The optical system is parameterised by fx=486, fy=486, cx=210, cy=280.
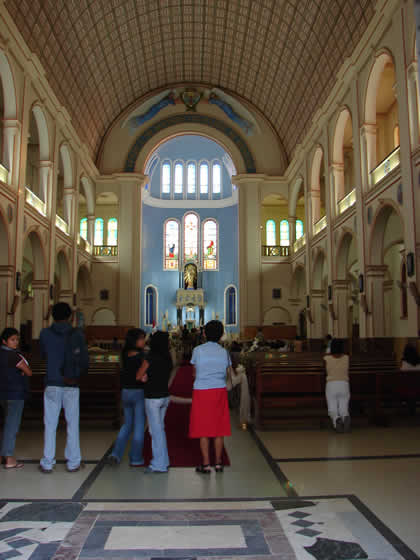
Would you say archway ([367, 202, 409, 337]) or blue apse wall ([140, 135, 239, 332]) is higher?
blue apse wall ([140, 135, 239, 332])

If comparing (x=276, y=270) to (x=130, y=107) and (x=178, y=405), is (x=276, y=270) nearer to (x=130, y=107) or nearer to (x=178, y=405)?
(x=130, y=107)

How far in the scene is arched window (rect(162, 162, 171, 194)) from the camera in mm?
36250

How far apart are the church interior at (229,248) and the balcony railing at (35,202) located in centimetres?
10

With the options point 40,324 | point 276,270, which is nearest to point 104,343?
point 40,324

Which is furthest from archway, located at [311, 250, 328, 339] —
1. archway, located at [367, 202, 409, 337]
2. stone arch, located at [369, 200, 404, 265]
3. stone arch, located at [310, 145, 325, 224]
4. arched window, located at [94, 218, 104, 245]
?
arched window, located at [94, 218, 104, 245]

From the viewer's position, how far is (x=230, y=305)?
115 feet

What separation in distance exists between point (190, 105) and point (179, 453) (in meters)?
23.7

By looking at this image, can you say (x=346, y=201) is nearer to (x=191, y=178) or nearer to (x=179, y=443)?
(x=179, y=443)

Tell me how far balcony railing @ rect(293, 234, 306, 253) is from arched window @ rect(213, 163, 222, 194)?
40.6ft

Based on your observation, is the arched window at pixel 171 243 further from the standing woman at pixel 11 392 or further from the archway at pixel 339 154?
the standing woman at pixel 11 392

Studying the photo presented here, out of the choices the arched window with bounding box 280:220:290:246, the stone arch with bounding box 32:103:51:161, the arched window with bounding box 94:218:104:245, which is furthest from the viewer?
the arched window with bounding box 280:220:290:246

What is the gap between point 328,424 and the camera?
820 cm

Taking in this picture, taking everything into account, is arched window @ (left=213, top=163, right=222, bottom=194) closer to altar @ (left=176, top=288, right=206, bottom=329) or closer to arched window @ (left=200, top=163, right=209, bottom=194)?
arched window @ (left=200, top=163, right=209, bottom=194)

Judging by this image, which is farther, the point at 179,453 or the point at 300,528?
the point at 179,453
